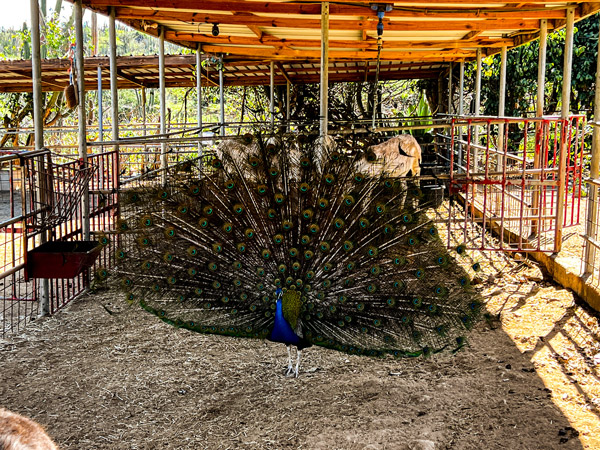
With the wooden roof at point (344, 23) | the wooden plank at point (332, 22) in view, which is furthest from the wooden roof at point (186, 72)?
the wooden plank at point (332, 22)

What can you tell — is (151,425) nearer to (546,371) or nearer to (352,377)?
(352,377)

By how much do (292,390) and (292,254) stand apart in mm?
1003

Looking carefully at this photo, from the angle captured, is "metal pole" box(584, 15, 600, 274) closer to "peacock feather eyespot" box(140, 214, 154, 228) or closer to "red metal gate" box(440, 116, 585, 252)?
"red metal gate" box(440, 116, 585, 252)

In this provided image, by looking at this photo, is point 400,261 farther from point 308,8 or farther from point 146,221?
point 308,8

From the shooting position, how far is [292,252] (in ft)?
15.6

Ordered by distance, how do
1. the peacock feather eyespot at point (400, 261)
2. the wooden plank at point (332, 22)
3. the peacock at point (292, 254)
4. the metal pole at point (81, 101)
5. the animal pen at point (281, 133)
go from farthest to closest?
the wooden plank at point (332, 22) < the metal pole at point (81, 101) < the animal pen at point (281, 133) < the peacock feather eyespot at point (400, 261) < the peacock at point (292, 254)

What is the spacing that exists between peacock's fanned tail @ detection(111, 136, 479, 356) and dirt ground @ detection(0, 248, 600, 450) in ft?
1.34

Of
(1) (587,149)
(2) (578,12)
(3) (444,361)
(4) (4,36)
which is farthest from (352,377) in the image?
(4) (4,36)

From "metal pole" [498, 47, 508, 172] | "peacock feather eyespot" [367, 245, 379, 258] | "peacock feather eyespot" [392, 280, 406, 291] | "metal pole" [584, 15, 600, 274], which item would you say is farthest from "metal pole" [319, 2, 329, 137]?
"metal pole" [498, 47, 508, 172]

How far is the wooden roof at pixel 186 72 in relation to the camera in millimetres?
11555

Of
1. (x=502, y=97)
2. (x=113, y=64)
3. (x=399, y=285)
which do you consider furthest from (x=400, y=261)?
(x=502, y=97)

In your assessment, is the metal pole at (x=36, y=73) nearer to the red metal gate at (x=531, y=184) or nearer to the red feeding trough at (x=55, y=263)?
the red feeding trough at (x=55, y=263)

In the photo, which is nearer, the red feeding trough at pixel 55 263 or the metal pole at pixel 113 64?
the red feeding trough at pixel 55 263

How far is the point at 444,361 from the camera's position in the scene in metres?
5.23
